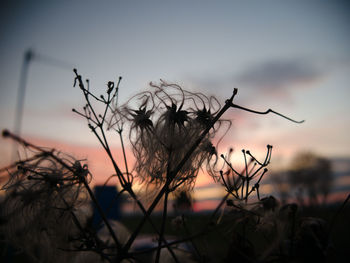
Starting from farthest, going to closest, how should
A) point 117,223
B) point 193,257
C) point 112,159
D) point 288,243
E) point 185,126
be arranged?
point 117,223 < point 193,257 < point 185,126 < point 112,159 < point 288,243

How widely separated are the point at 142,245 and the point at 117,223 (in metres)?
0.28

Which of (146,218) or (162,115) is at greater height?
(162,115)

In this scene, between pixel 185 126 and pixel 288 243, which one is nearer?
pixel 288 243

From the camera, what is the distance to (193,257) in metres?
1.61

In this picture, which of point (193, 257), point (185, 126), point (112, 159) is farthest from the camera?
point (193, 257)

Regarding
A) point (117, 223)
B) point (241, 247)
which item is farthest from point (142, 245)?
point (241, 247)

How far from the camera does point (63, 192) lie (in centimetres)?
140

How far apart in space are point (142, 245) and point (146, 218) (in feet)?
4.08

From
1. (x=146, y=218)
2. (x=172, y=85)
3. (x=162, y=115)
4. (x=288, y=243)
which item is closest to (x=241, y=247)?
(x=288, y=243)

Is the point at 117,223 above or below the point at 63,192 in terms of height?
below

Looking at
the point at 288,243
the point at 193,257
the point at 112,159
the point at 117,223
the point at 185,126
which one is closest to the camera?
the point at 288,243

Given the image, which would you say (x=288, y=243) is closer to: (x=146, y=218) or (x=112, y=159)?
(x=146, y=218)

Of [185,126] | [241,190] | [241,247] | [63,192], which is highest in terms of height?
[185,126]

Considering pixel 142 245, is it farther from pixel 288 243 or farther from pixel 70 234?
pixel 288 243
